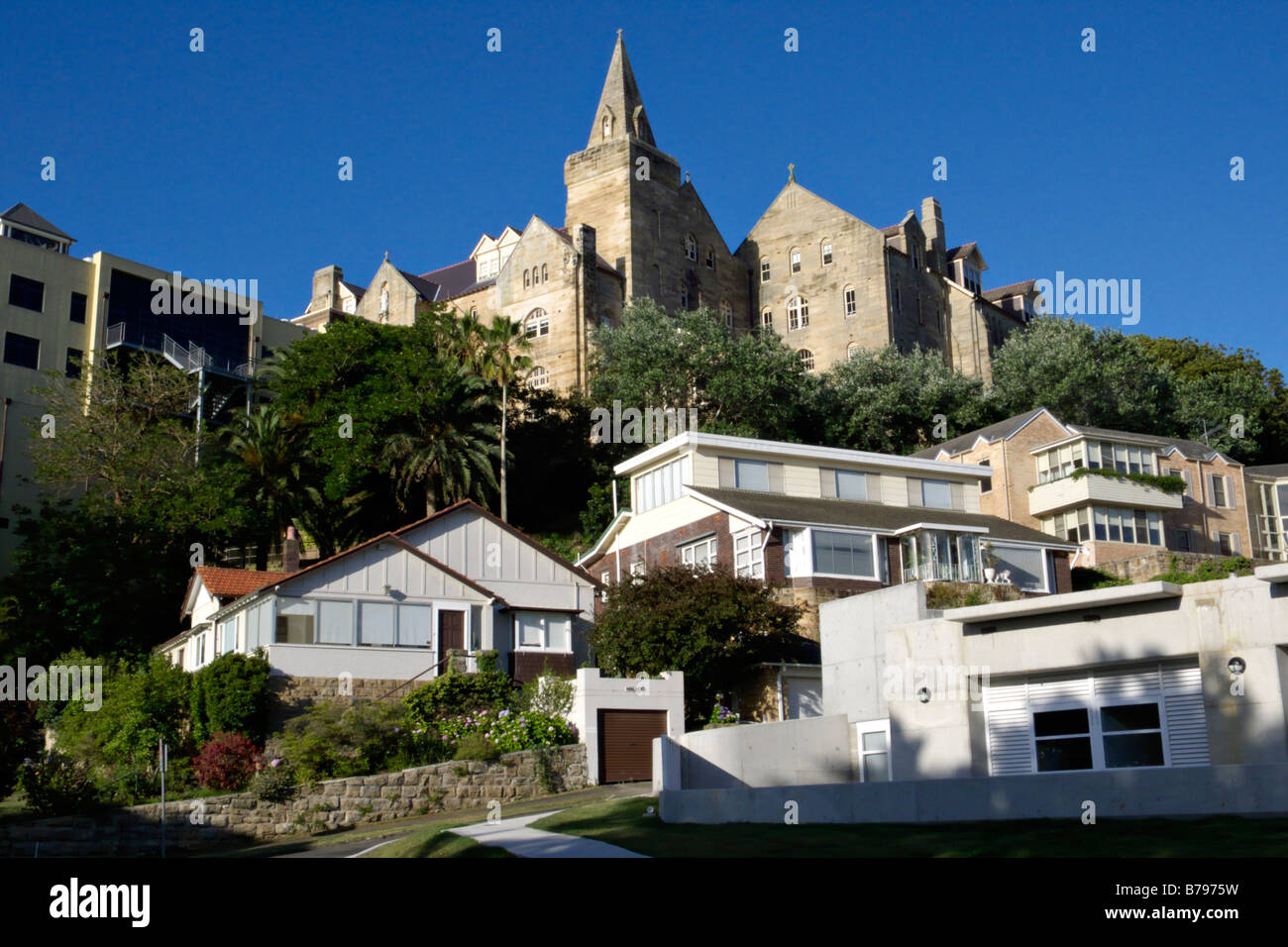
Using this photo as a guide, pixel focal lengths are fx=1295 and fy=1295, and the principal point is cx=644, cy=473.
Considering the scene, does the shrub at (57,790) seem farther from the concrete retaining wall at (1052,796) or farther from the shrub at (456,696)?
the concrete retaining wall at (1052,796)

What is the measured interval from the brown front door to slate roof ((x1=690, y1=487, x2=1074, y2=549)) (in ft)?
34.2

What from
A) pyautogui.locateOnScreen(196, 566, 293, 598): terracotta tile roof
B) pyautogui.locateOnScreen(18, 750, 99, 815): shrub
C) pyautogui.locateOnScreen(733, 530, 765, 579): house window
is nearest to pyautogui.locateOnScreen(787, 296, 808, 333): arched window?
pyautogui.locateOnScreen(733, 530, 765, 579): house window

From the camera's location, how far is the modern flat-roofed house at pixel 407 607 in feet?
122

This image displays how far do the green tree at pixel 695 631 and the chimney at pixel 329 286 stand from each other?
6571 centimetres

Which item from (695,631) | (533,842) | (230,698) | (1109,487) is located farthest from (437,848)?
(1109,487)

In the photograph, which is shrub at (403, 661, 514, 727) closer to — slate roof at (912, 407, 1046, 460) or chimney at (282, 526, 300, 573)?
chimney at (282, 526, 300, 573)

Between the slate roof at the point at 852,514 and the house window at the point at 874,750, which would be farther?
the slate roof at the point at 852,514

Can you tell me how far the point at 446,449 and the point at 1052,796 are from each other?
38907mm

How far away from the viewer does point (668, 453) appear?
165 feet

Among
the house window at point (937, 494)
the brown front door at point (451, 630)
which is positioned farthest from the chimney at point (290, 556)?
the house window at point (937, 494)

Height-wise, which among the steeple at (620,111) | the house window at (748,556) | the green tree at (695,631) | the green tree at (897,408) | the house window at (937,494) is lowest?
the green tree at (695,631)

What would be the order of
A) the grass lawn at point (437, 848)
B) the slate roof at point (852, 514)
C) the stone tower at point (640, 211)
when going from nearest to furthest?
the grass lawn at point (437, 848), the slate roof at point (852, 514), the stone tower at point (640, 211)

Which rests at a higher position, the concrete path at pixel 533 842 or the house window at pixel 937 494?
the house window at pixel 937 494
